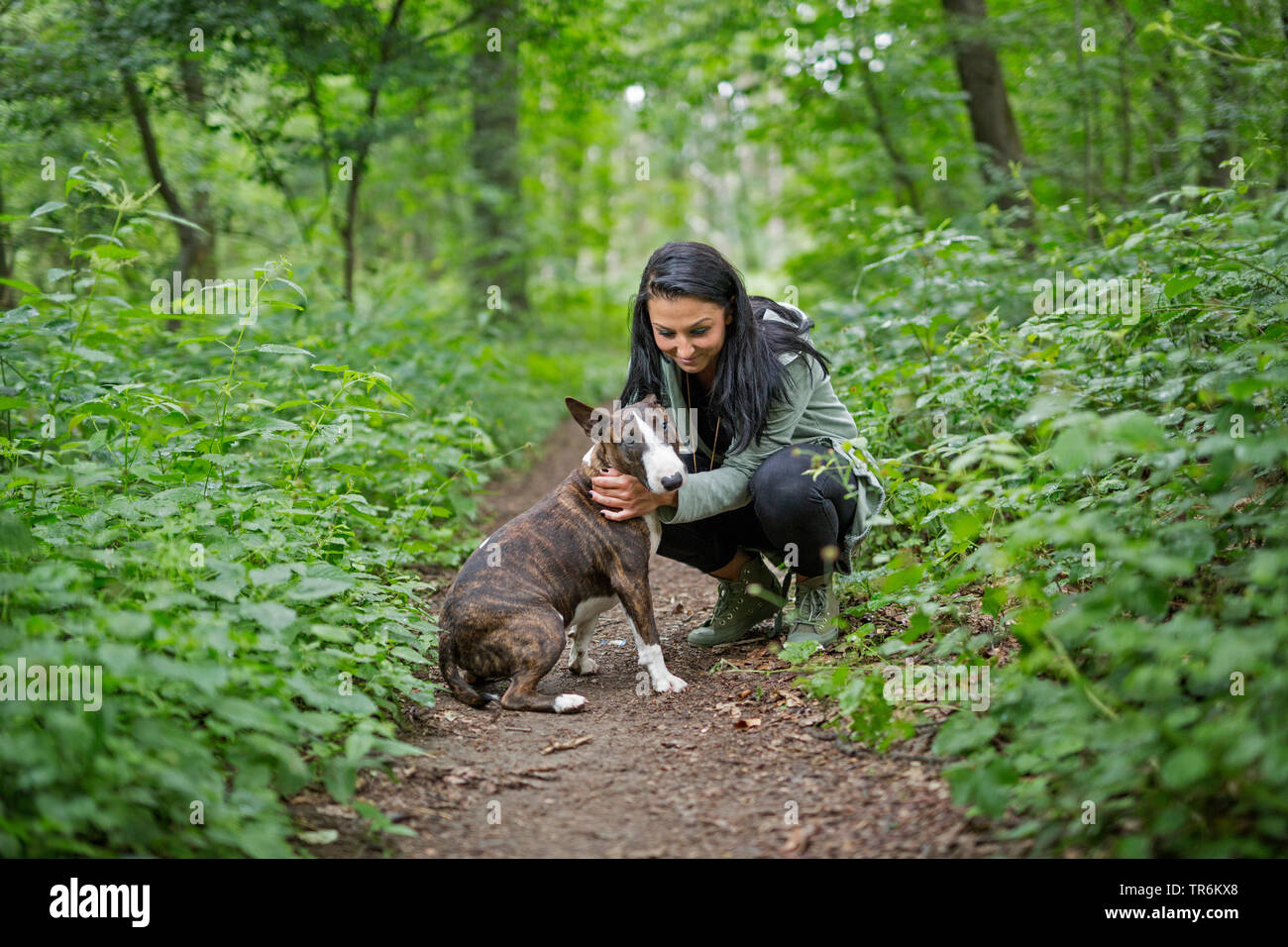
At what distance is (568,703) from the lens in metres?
3.91

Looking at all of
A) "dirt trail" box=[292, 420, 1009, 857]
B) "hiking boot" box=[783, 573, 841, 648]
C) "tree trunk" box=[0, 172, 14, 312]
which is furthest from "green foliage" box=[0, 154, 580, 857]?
"hiking boot" box=[783, 573, 841, 648]

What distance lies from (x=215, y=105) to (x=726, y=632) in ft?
22.0

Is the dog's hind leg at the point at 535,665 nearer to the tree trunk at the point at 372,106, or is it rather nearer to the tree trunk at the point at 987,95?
the tree trunk at the point at 372,106

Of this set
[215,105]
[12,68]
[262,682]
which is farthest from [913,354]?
[12,68]

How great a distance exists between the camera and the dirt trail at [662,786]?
2740mm

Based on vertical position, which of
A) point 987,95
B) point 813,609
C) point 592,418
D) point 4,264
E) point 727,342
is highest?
point 987,95

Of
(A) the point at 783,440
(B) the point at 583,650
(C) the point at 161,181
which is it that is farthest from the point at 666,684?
(C) the point at 161,181

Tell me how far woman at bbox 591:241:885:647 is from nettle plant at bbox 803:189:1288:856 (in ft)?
1.02

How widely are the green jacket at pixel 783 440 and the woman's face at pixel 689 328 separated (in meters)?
0.31

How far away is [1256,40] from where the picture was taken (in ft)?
20.1

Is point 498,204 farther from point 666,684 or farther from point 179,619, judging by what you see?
point 179,619

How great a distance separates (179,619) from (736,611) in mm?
2811

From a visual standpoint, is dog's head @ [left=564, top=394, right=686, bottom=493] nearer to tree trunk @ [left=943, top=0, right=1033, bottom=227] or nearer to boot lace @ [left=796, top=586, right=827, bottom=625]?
boot lace @ [left=796, top=586, right=827, bottom=625]
